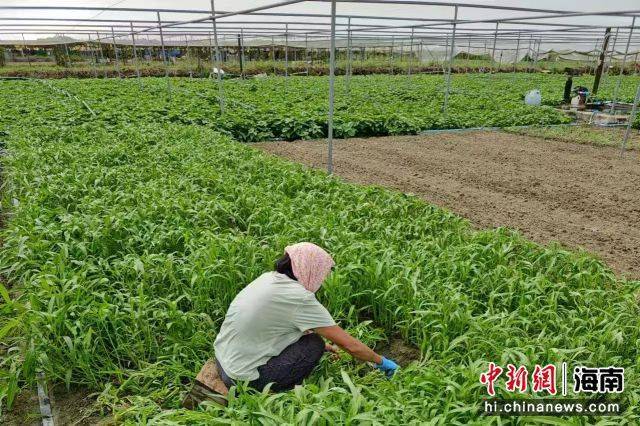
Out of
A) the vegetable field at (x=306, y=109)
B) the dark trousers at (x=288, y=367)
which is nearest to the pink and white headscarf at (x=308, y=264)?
the dark trousers at (x=288, y=367)

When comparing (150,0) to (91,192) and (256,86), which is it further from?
(91,192)

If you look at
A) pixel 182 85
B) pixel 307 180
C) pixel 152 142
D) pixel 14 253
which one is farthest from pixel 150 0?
pixel 14 253

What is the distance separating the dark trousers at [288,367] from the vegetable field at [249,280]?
0.41 feet

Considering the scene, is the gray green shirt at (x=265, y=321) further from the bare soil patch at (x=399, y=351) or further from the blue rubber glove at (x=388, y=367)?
the bare soil patch at (x=399, y=351)

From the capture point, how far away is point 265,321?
101 inches

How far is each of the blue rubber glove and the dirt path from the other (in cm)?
282

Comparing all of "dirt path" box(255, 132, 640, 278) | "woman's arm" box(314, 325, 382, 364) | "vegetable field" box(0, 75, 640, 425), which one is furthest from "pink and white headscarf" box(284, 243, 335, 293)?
"dirt path" box(255, 132, 640, 278)

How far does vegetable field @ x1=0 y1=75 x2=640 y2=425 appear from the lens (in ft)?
8.39

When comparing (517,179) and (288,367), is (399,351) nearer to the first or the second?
(288,367)

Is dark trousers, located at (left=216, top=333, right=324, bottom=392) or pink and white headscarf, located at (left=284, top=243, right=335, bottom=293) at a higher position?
pink and white headscarf, located at (left=284, top=243, right=335, bottom=293)

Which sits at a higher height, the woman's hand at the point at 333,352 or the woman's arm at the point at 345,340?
the woman's arm at the point at 345,340

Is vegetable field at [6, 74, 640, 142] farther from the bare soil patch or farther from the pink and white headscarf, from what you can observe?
the pink and white headscarf

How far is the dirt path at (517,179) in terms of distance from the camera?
5367 millimetres

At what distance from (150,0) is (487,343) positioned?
2402 centimetres
